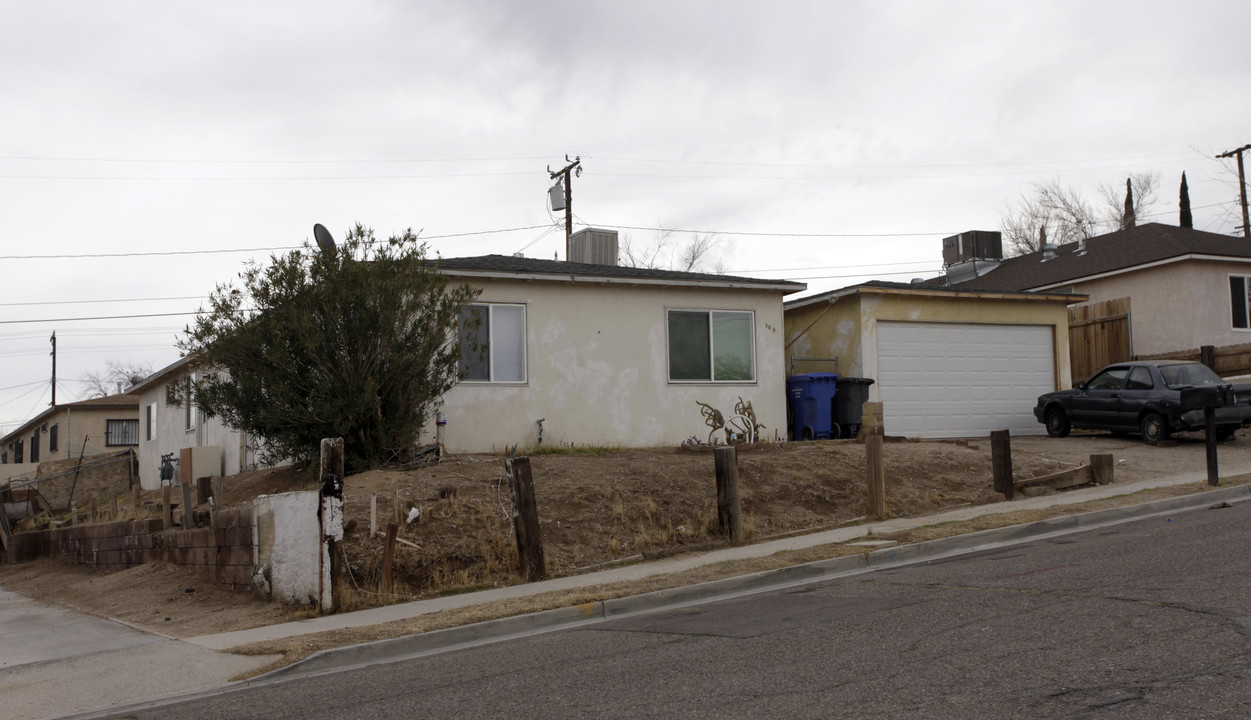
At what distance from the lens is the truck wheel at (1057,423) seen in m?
21.3

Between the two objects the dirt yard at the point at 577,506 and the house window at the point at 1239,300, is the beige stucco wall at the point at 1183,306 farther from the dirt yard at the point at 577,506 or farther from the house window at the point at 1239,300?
the dirt yard at the point at 577,506

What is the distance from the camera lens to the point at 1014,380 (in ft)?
74.0

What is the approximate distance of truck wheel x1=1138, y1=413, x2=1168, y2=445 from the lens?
1906 centimetres

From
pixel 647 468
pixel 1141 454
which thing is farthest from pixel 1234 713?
pixel 1141 454

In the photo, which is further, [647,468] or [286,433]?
[647,468]

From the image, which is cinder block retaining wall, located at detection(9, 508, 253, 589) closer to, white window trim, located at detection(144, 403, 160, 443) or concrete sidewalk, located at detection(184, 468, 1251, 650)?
concrete sidewalk, located at detection(184, 468, 1251, 650)

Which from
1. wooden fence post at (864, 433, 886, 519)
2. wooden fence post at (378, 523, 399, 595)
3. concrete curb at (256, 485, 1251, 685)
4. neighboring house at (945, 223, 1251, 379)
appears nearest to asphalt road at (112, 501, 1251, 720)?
concrete curb at (256, 485, 1251, 685)

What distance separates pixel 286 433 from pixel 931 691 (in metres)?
10.9

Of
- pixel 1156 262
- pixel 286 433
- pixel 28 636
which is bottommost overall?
pixel 28 636

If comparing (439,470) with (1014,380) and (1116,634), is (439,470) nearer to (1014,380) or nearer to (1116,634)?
(1116,634)

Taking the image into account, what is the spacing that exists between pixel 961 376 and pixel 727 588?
13.4 meters

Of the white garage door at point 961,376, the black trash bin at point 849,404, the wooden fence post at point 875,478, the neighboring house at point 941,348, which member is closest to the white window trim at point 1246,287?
the neighboring house at point 941,348

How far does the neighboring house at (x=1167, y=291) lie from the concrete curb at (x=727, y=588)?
1484cm

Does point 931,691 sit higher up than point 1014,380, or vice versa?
point 1014,380
